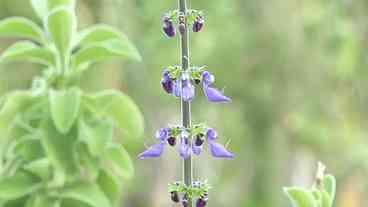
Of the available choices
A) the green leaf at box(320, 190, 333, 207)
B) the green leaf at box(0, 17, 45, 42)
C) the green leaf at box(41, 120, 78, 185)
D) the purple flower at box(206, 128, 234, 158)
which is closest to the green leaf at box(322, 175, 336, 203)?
the green leaf at box(320, 190, 333, 207)

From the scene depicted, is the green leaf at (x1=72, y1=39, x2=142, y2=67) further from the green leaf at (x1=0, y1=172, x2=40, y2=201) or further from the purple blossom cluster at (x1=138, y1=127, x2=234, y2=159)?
the purple blossom cluster at (x1=138, y1=127, x2=234, y2=159)

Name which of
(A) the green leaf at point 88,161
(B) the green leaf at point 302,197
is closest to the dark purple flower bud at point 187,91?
(B) the green leaf at point 302,197

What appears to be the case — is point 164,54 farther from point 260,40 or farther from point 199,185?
point 199,185

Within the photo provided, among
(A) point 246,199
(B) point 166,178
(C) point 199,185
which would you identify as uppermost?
(B) point 166,178

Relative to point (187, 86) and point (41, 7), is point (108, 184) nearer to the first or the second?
point (41, 7)

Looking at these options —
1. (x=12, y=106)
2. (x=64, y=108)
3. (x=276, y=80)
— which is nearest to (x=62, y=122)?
(x=64, y=108)

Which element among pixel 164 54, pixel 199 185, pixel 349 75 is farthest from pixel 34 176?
pixel 349 75
